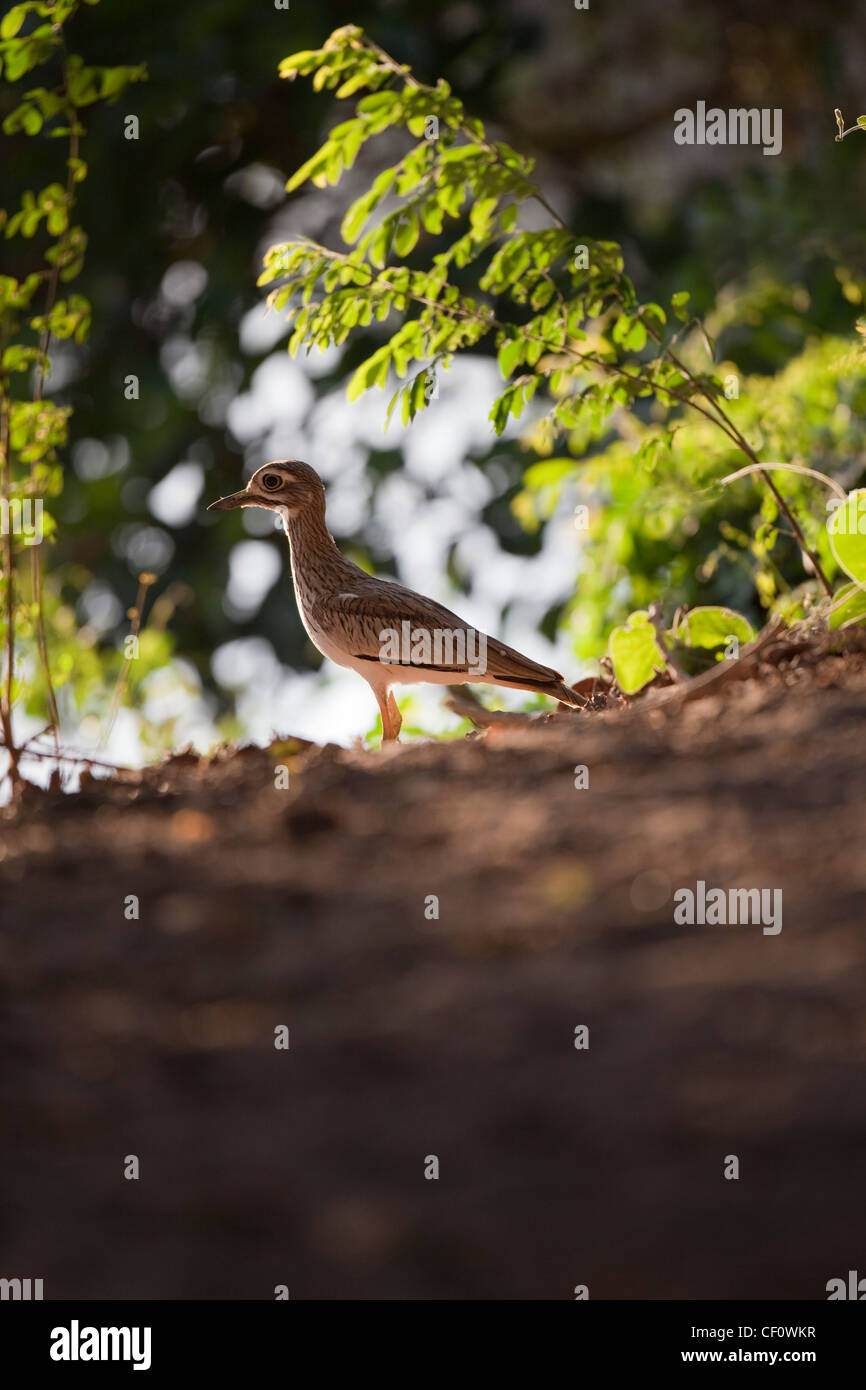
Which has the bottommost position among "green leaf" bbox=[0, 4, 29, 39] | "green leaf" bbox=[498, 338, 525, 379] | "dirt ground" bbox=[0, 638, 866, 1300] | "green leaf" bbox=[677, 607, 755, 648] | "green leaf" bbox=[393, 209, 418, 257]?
"dirt ground" bbox=[0, 638, 866, 1300]

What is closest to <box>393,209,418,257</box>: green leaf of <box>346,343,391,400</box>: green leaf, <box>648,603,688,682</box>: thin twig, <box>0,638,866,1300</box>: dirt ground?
<box>346,343,391,400</box>: green leaf

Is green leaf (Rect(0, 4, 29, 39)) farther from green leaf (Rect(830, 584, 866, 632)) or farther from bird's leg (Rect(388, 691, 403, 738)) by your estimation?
green leaf (Rect(830, 584, 866, 632))

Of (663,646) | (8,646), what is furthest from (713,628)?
(8,646)

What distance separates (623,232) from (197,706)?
5.65 meters

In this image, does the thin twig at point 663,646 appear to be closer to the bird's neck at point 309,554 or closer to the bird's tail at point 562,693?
the bird's tail at point 562,693

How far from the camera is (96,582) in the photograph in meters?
14.3

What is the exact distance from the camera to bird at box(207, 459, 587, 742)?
4.11 metres

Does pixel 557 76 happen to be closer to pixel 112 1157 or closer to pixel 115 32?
pixel 115 32

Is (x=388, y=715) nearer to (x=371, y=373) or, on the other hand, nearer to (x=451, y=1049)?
(x=371, y=373)

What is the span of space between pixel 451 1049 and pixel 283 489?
3114mm

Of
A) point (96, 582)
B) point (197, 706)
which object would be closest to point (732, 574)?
point (197, 706)

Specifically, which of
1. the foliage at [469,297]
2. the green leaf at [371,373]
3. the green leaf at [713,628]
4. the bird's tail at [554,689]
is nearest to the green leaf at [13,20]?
the foliage at [469,297]

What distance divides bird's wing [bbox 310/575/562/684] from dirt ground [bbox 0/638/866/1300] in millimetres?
1508

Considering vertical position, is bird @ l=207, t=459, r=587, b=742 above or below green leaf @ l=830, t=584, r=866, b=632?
above
